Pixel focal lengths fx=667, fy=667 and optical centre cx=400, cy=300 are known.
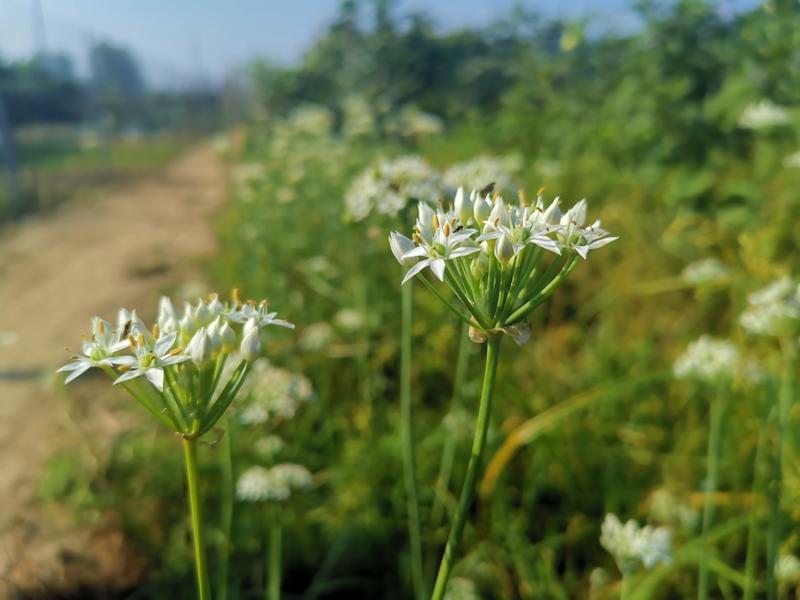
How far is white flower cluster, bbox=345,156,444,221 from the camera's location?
5.76ft

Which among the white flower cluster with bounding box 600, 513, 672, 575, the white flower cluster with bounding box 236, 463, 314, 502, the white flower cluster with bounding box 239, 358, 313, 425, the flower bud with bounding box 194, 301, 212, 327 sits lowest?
the white flower cluster with bounding box 600, 513, 672, 575

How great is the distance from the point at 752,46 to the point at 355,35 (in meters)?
4.82

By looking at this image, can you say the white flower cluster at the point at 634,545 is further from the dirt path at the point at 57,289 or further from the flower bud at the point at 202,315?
the dirt path at the point at 57,289

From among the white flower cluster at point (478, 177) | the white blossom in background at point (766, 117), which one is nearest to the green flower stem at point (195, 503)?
the white flower cluster at point (478, 177)

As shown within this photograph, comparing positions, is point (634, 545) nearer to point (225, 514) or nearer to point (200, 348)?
point (200, 348)

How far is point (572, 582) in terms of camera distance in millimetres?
2109

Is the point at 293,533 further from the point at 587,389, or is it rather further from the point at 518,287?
the point at 518,287

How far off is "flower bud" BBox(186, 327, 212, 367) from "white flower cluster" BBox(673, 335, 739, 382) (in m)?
1.54

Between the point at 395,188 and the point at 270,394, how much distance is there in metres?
0.72

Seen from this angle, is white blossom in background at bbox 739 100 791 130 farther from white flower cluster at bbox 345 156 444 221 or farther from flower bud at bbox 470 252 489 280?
flower bud at bbox 470 252 489 280

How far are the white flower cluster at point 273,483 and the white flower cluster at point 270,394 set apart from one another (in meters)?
0.15

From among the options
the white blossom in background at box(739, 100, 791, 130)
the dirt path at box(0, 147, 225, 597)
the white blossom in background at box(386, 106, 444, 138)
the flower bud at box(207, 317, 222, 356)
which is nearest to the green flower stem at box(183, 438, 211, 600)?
the flower bud at box(207, 317, 222, 356)

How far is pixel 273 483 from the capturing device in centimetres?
186

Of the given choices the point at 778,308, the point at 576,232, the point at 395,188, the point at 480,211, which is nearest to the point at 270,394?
the point at 395,188
